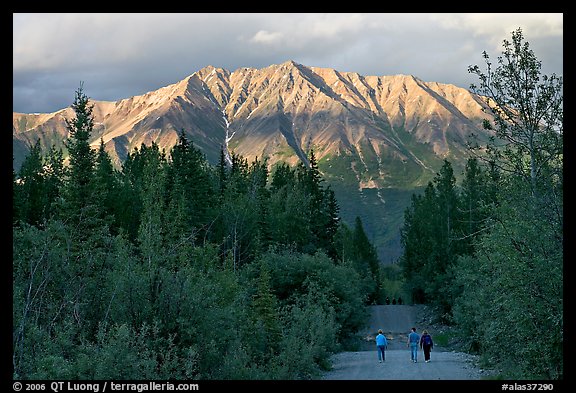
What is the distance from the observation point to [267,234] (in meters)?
64.2

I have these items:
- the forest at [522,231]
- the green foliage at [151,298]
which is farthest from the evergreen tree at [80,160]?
the forest at [522,231]

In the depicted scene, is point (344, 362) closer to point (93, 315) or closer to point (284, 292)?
point (284, 292)

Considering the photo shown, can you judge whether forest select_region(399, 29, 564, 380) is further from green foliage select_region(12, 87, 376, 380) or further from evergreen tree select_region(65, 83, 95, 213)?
evergreen tree select_region(65, 83, 95, 213)

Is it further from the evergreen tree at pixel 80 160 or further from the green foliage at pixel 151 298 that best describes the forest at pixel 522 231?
the evergreen tree at pixel 80 160

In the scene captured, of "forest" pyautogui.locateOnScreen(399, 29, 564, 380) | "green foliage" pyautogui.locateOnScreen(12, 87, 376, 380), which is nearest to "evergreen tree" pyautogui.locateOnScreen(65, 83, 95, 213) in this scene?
"green foliage" pyautogui.locateOnScreen(12, 87, 376, 380)

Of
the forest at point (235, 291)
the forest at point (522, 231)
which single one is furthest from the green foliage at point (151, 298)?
the forest at point (522, 231)

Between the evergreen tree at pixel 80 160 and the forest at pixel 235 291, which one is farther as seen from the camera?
the evergreen tree at pixel 80 160

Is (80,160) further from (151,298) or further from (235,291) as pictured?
(151,298)

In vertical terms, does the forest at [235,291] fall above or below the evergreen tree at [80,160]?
below

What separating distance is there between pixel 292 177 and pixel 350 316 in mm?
46505

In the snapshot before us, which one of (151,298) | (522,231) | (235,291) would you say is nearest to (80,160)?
(235,291)
